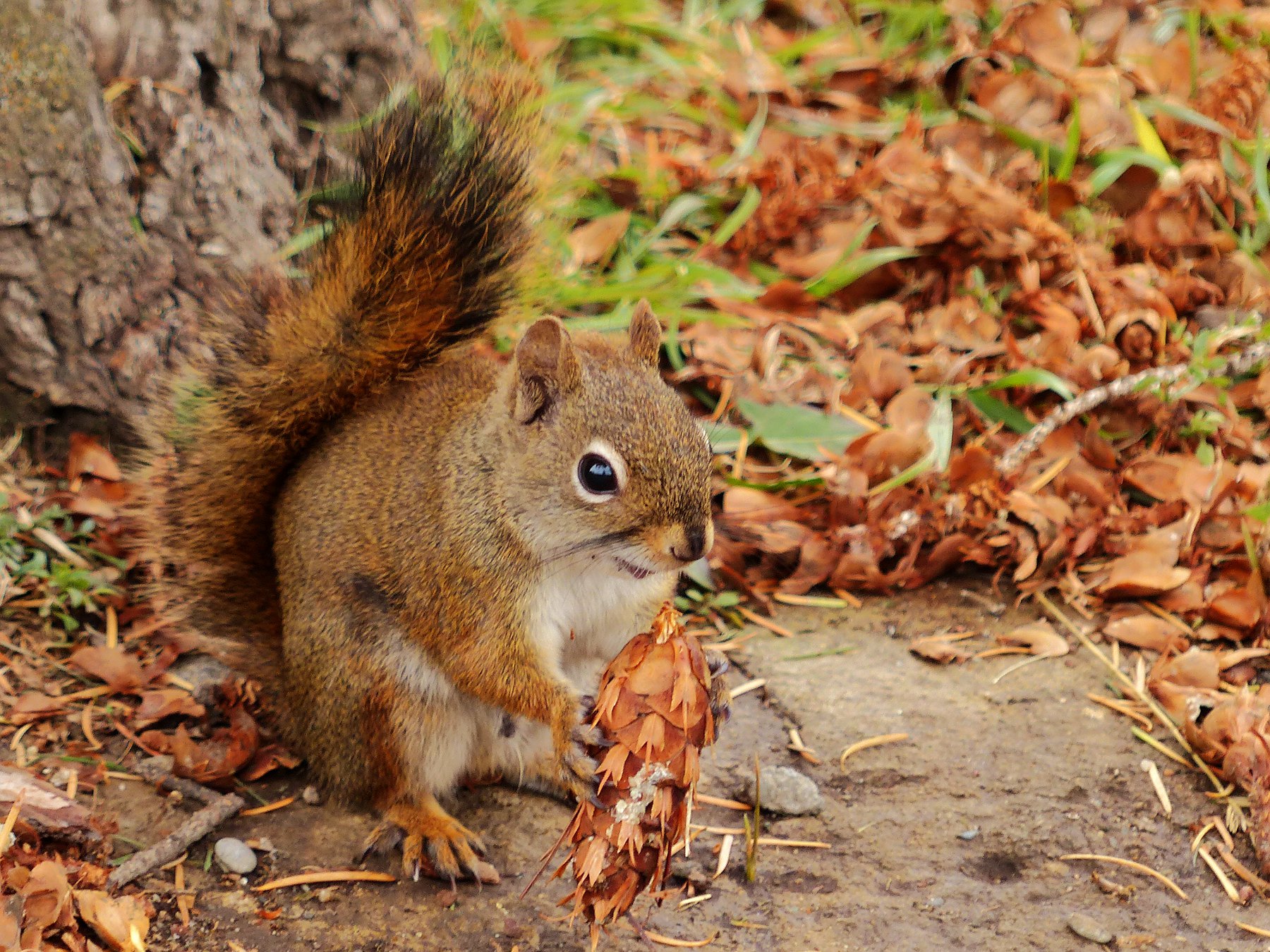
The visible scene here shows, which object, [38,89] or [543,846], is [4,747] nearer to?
[543,846]

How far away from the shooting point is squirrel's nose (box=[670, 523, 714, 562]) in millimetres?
1897

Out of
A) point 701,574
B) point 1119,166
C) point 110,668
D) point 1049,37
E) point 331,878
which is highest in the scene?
point 1049,37

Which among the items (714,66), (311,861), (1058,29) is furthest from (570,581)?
(1058,29)

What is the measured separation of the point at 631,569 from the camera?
199 centimetres

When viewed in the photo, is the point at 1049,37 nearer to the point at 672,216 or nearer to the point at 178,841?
the point at 672,216

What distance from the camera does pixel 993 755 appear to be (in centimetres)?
232

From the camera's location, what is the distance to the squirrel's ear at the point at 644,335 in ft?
7.22

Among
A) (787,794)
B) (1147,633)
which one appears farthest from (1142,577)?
(787,794)

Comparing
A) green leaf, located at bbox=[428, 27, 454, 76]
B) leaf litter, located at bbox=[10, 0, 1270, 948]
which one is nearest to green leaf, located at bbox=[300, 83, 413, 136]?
green leaf, located at bbox=[428, 27, 454, 76]

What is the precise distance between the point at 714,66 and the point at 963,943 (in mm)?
2912

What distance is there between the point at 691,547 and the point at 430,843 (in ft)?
2.37

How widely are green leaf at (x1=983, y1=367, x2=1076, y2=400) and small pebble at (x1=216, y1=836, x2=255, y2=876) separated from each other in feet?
6.41

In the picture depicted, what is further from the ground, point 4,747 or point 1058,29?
point 1058,29

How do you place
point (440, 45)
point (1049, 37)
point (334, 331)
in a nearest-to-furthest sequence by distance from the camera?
point (334, 331) → point (440, 45) → point (1049, 37)
